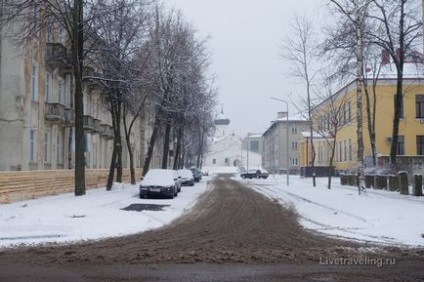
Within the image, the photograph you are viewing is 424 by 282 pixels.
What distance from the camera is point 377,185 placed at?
3391cm

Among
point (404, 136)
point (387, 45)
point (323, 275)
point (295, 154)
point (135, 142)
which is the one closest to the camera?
point (323, 275)

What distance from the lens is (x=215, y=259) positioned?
34.7 feet

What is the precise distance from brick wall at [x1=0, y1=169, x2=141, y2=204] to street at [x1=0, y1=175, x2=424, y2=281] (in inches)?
399

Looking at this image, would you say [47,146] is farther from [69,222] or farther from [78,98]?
[69,222]

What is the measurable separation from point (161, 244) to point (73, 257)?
249 cm

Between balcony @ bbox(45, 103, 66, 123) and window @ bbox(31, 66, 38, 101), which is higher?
window @ bbox(31, 66, 38, 101)

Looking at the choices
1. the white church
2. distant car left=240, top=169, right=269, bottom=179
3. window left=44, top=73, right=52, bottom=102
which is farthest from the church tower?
window left=44, top=73, right=52, bottom=102

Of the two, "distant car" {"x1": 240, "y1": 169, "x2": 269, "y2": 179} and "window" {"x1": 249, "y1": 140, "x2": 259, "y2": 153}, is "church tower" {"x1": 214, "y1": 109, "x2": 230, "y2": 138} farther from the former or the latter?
"distant car" {"x1": 240, "y1": 169, "x2": 269, "y2": 179}

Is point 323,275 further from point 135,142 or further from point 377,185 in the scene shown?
point 135,142

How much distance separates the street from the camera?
29.1 feet

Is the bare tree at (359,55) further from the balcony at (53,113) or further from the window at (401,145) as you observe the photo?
the window at (401,145)

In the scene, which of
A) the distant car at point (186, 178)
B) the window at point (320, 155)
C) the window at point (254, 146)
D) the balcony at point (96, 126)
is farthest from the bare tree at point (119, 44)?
the window at point (254, 146)

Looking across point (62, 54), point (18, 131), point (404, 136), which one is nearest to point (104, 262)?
point (18, 131)

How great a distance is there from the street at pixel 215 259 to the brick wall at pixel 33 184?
10145 mm
